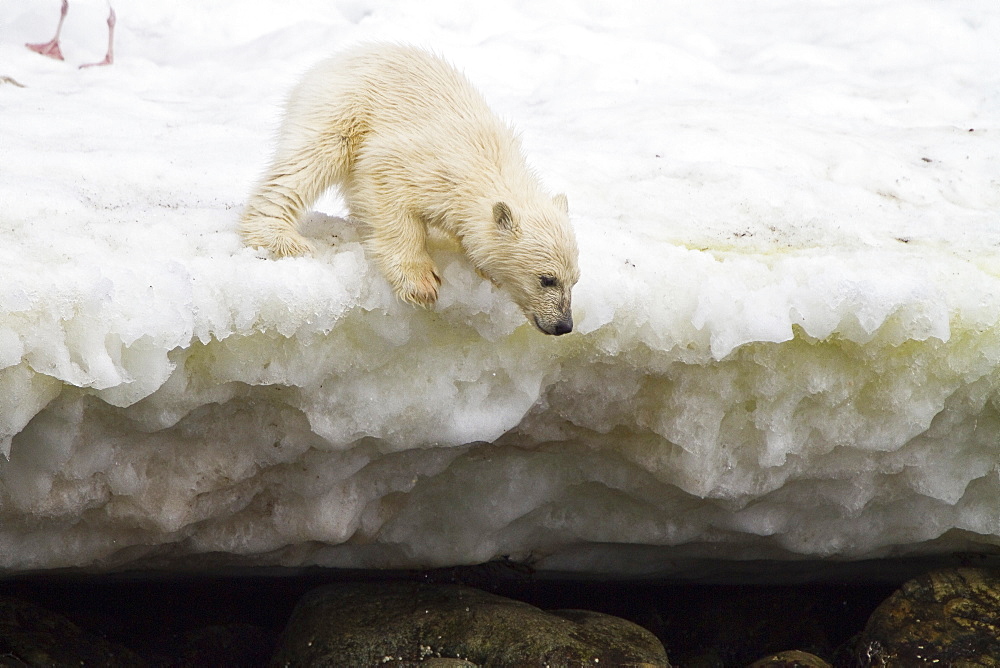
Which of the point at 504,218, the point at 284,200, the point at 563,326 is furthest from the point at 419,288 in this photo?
the point at 284,200

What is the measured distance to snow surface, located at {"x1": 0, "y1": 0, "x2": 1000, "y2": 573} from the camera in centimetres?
323

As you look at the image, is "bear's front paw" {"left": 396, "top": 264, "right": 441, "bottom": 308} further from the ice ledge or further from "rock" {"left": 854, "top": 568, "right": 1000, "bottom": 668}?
"rock" {"left": 854, "top": 568, "right": 1000, "bottom": 668}

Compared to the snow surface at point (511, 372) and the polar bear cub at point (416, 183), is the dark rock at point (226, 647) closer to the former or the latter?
the snow surface at point (511, 372)

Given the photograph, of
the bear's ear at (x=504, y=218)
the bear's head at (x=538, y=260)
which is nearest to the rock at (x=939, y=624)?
the bear's head at (x=538, y=260)

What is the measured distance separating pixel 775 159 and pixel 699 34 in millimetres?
3083

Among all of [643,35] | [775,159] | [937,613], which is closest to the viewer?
[937,613]

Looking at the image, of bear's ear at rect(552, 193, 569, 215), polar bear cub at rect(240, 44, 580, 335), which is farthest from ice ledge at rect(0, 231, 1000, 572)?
bear's ear at rect(552, 193, 569, 215)

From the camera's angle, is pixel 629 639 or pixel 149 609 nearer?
pixel 629 639

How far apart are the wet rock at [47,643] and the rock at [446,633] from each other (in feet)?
2.27

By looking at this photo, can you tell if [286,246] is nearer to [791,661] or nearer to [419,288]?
[419,288]

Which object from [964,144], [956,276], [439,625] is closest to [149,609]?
[439,625]

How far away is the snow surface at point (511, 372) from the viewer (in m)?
3.23

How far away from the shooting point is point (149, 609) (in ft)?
15.1

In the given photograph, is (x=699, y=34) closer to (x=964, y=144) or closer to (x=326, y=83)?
(x=964, y=144)
